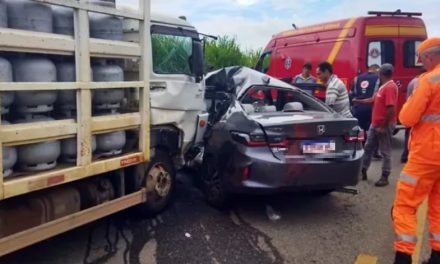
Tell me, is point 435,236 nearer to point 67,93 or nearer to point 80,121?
point 80,121

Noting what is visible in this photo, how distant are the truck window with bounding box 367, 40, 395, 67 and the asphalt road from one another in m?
4.13

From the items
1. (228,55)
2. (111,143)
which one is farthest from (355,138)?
(228,55)

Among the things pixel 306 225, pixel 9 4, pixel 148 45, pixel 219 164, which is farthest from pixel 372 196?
pixel 9 4

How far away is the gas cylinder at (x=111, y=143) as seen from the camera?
3877 millimetres

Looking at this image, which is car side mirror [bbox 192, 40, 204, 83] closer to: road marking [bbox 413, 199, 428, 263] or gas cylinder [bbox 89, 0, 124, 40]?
gas cylinder [bbox 89, 0, 124, 40]

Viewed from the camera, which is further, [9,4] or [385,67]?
[385,67]

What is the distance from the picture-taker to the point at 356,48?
29.8 feet

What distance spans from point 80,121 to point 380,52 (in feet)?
Answer: 23.9

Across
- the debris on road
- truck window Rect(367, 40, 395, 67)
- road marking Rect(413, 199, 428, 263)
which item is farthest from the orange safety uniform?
truck window Rect(367, 40, 395, 67)

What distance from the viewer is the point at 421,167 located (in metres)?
3.62

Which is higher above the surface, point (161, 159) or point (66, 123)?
point (66, 123)

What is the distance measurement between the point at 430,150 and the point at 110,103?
2.62m

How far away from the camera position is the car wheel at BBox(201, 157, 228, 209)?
16.9ft

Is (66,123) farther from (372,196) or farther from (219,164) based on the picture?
(372,196)
